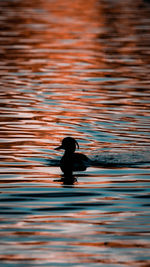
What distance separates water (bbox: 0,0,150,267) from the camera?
10242 mm

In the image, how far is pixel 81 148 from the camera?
17094mm

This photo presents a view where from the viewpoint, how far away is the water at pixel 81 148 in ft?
33.6

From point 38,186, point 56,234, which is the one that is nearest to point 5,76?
point 38,186

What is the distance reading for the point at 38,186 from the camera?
1366 centimetres

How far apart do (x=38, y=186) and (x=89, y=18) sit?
39.6 meters

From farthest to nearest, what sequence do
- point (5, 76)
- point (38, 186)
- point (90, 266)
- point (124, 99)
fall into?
point (5, 76)
point (124, 99)
point (38, 186)
point (90, 266)

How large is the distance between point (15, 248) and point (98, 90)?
613 inches

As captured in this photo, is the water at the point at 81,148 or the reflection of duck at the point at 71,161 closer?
the water at the point at 81,148

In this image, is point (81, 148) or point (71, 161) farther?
point (81, 148)

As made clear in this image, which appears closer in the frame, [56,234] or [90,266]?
[90,266]

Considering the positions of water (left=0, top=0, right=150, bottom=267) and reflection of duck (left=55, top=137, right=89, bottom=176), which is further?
reflection of duck (left=55, top=137, right=89, bottom=176)

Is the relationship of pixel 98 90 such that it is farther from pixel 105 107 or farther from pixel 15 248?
pixel 15 248

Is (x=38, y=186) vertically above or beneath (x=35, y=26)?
beneath

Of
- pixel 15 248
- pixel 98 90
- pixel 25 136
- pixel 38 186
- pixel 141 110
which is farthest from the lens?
pixel 98 90
